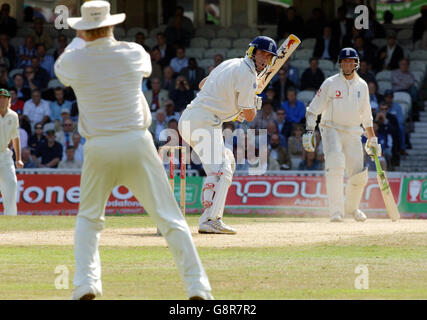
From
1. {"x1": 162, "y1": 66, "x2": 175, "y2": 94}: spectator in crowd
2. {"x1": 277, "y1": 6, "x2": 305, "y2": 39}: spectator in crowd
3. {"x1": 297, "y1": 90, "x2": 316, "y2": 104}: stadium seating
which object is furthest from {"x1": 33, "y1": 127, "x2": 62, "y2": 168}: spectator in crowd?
{"x1": 277, "y1": 6, "x2": 305, "y2": 39}: spectator in crowd

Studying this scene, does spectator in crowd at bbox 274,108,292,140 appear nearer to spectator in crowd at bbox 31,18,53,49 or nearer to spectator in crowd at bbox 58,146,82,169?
spectator in crowd at bbox 58,146,82,169

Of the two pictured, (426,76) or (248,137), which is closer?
(248,137)

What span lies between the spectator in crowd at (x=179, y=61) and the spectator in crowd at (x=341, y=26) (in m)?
3.73

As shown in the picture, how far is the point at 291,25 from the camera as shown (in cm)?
2583

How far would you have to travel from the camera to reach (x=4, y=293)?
8.47 m

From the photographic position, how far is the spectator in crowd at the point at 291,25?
25.7 meters

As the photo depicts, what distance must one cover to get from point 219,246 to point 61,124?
1235 centimetres

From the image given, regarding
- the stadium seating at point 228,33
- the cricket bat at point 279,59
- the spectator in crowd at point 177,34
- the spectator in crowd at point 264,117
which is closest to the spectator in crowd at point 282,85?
the spectator in crowd at point 264,117

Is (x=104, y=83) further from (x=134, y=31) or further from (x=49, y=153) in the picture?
(x=134, y=31)

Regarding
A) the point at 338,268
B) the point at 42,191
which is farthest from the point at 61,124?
the point at 338,268

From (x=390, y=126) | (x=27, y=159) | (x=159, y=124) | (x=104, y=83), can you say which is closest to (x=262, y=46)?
(x=104, y=83)

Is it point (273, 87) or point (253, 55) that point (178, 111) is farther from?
point (253, 55)

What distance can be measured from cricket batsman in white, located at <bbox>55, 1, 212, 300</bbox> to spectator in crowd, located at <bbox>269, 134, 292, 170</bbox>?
14.0 metres
